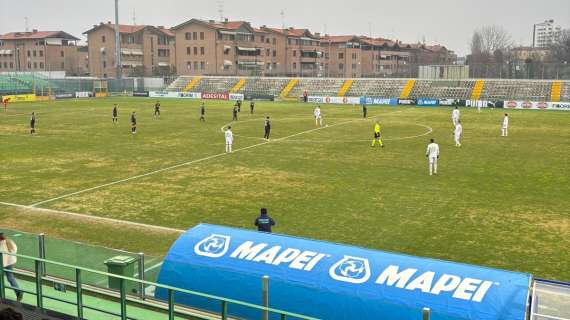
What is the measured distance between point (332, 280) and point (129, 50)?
381 ft

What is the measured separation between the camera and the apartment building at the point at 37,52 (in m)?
125

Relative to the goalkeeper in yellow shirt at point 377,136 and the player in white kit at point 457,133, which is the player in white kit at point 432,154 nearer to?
the goalkeeper in yellow shirt at point 377,136

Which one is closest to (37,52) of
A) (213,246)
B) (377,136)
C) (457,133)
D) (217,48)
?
(217,48)

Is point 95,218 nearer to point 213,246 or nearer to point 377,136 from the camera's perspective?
point 213,246

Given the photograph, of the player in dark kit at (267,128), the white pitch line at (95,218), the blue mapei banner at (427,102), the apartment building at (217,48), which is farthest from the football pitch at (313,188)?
the apartment building at (217,48)

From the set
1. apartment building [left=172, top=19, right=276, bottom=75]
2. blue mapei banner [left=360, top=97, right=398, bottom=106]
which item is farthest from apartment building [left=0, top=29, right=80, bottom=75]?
blue mapei banner [left=360, top=97, right=398, bottom=106]

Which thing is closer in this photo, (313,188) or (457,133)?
(313,188)

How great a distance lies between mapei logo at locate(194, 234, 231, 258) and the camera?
9.72m

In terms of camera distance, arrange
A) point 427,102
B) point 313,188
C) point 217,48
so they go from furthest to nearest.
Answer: point 217,48
point 427,102
point 313,188

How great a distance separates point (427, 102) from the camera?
70.4 meters

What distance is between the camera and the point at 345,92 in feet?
269

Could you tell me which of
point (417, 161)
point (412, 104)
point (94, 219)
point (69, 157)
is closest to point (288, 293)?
point (94, 219)

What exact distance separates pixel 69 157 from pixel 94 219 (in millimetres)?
13576

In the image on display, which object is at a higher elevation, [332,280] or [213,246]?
[213,246]
